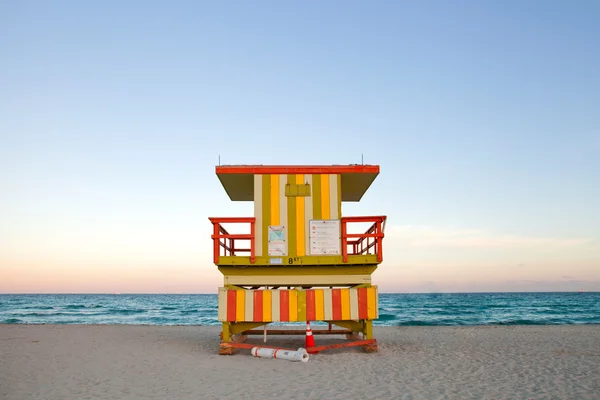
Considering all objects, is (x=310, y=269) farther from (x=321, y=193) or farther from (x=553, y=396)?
(x=553, y=396)

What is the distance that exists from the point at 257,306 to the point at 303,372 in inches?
106

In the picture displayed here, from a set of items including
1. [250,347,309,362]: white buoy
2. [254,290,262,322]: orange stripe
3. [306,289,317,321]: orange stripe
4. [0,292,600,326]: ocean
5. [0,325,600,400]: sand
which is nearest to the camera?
[0,325,600,400]: sand

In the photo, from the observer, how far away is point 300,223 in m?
13.1

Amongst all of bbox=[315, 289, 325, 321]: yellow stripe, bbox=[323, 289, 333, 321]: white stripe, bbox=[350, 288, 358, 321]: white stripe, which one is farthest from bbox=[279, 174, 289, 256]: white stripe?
bbox=[350, 288, 358, 321]: white stripe

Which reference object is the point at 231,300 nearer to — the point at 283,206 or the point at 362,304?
the point at 283,206

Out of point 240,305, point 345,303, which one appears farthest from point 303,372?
point 240,305

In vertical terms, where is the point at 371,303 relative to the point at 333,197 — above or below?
below

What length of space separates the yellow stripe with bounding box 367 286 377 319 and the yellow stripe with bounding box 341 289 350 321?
1.64 ft

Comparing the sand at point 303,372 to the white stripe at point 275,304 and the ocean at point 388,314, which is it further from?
the ocean at point 388,314

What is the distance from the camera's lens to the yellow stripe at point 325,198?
13.1m

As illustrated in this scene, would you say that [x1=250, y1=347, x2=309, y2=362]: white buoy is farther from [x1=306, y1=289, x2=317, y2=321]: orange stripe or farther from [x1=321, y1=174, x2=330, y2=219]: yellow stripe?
[x1=321, y1=174, x2=330, y2=219]: yellow stripe

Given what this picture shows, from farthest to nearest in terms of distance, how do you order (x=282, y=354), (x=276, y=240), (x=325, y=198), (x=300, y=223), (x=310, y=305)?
(x=325, y=198) < (x=300, y=223) < (x=276, y=240) < (x=310, y=305) < (x=282, y=354)

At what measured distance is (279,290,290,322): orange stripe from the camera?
12633 mm

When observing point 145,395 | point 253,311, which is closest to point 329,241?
point 253,311
